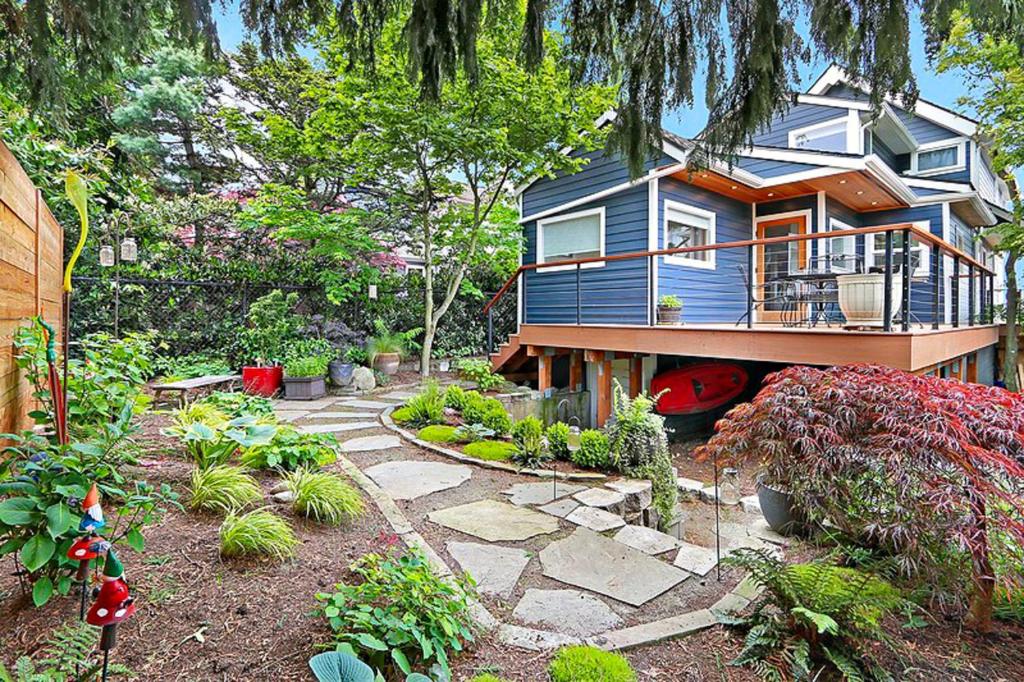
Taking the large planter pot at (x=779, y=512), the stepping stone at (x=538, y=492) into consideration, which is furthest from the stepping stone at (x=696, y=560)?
the stepping stone at (x=538, y=492)

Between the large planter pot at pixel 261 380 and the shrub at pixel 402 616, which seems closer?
the shrub at pixel 402 616

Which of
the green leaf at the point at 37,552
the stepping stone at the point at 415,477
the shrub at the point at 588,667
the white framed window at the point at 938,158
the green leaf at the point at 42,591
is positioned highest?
the white framed window at the point at 938,158

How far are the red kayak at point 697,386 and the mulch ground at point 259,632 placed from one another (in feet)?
18.2

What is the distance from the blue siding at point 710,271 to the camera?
8.25 m

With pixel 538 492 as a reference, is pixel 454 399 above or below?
above

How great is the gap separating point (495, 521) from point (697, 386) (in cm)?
555

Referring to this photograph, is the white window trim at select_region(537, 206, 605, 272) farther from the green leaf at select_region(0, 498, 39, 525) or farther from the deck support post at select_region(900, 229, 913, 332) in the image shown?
the green leaf at select_region(0, 498, 39, 525)

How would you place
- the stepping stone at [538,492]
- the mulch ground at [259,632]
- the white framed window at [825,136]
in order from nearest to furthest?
the mulch ground at [259,632]
the stepping stone at [538,492]
the white framed window at [825,136]

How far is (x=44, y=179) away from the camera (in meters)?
4.66

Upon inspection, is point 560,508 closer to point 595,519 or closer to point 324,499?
point 595,519

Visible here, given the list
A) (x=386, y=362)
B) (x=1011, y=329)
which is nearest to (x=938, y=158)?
(x=1011, y=329)

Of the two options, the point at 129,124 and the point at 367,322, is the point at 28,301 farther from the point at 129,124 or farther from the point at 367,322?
the point at 129,124

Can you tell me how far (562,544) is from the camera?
322 centimetres

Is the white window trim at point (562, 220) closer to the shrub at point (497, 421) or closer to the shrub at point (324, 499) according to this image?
the shrub at point (497, 421)
